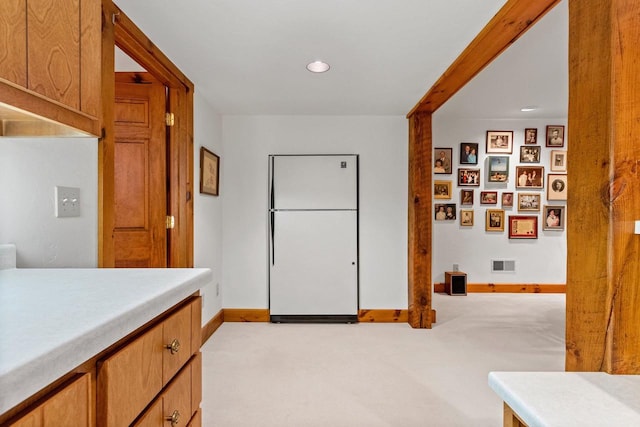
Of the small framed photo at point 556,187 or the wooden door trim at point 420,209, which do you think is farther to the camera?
the small framed photo at point 556,187

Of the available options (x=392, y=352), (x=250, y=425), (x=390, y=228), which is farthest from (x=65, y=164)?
(x=390, y=228)

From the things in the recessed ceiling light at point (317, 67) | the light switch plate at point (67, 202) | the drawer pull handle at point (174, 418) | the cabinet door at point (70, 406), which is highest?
the recessed ceiling light at point (317, 67)

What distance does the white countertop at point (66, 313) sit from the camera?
1.62ft

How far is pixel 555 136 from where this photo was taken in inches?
199

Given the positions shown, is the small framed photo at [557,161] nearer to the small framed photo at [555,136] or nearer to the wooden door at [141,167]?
the small framed photo at [555,136]

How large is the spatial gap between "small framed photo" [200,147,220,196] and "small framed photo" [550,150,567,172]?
463cm

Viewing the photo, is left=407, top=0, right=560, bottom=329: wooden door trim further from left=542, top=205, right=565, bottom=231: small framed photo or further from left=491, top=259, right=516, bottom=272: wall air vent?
left=542, top=205, right=565, bottom=231: small framed photo

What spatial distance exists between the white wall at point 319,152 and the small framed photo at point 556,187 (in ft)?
8.83

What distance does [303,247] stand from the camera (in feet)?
12.4

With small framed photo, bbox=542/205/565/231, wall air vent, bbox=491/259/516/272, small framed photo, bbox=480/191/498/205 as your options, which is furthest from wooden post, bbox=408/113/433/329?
small framed photo, bbox=542/205/565/231

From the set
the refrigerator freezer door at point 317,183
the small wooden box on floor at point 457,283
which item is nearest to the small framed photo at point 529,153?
the small wooden box on floor at point 457,283

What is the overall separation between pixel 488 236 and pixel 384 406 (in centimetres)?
373

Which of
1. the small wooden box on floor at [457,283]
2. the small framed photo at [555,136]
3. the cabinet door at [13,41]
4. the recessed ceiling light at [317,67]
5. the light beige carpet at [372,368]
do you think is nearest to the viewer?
the cabinet door at [13,41]

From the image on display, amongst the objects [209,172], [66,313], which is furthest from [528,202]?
[66,313]
